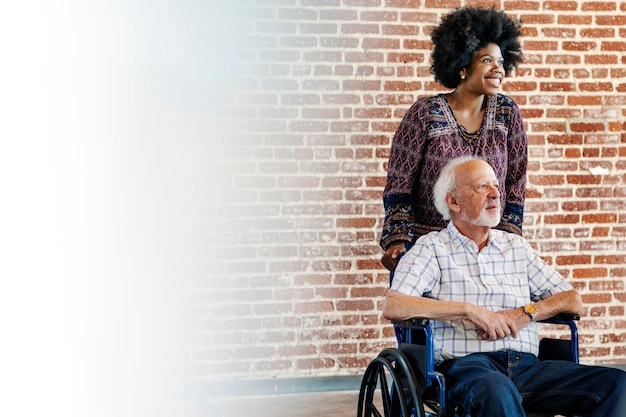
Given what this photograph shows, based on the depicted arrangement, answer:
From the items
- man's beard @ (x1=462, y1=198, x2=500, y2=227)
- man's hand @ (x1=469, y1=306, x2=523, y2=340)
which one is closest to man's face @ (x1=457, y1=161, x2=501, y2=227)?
man's beard @ (x1=462, y1=198, x2=500, y2=227)

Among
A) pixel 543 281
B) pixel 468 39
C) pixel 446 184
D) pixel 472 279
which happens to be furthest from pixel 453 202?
pixel 468 39

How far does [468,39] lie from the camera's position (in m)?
3.04

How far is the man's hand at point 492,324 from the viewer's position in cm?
260

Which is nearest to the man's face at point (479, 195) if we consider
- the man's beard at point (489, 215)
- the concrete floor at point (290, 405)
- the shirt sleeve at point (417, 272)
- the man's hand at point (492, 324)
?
the man's beard at point (489, 215)

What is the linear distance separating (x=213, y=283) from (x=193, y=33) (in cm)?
122

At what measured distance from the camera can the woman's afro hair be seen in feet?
10.0

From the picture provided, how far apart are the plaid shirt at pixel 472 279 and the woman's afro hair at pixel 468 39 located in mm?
608

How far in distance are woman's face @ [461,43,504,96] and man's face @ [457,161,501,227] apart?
36cm

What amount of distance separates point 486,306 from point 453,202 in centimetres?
34

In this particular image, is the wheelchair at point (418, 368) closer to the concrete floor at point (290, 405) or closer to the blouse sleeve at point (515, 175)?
the blouse sleeve at point (515, 175)

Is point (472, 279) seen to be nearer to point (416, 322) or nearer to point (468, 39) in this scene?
point (416, 322)

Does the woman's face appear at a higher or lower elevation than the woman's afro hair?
lower

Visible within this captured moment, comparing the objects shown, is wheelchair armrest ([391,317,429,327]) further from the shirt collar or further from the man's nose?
the man's nose

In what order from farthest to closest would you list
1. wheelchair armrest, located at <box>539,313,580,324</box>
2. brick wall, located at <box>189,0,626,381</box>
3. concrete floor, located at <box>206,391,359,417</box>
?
brick wall, located at <box>189,0,626,381</box>
concrete floor, located at <box>206,391,359,417</box>
wheelchair armrest, located at <box>539,313,580,324</box>
